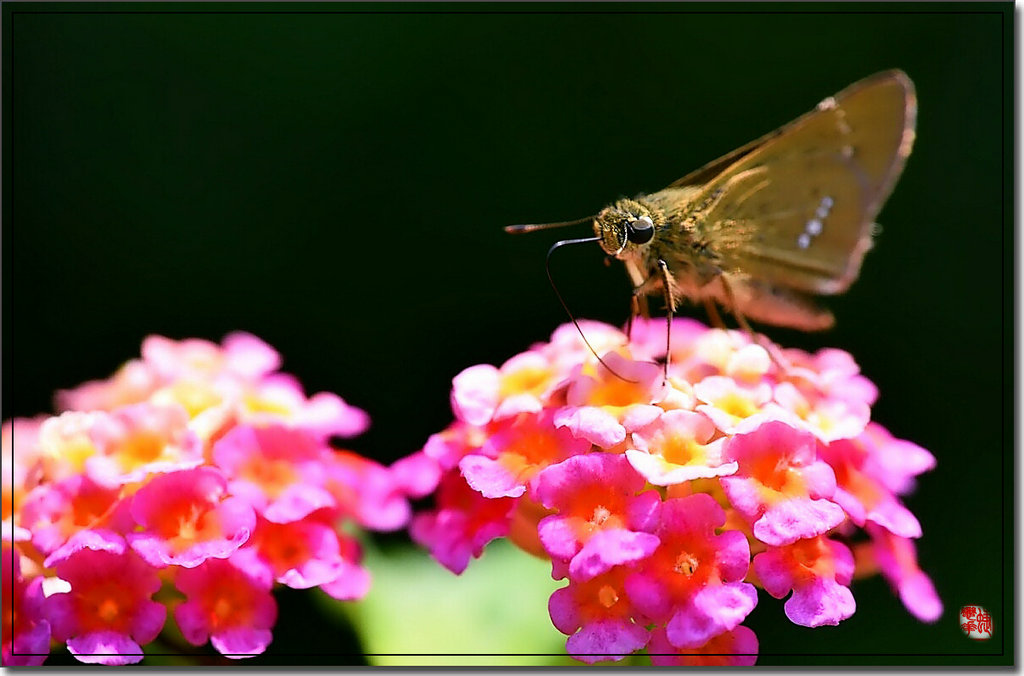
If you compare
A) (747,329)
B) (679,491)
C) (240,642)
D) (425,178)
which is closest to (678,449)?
(679,491)

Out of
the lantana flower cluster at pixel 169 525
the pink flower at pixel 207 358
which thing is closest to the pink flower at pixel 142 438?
the lantana flower cluster at pixel 169 525

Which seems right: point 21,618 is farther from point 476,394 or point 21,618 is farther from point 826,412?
point 826,412

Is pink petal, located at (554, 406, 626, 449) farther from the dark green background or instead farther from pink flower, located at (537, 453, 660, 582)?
the dark green background

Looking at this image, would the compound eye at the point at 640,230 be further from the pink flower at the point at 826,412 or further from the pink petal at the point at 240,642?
the pink petal at the point at 240,642

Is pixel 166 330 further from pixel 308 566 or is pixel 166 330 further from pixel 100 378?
pixel 308 566

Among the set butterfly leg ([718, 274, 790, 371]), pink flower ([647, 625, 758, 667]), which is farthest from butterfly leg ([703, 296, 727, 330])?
pink flower ([647, 625, 758, 667])

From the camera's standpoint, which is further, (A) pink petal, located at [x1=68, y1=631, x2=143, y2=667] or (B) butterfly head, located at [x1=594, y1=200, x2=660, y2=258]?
(B) butterfly head, located at [x1=594, y1=200, x2=660, y2=258]

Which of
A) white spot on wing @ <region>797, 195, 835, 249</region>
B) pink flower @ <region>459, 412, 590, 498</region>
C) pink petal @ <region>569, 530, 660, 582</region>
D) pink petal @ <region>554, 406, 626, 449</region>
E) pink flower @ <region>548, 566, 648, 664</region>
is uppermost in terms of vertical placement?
white spot on wing @ <region>797, 195, 835, 249</region>
